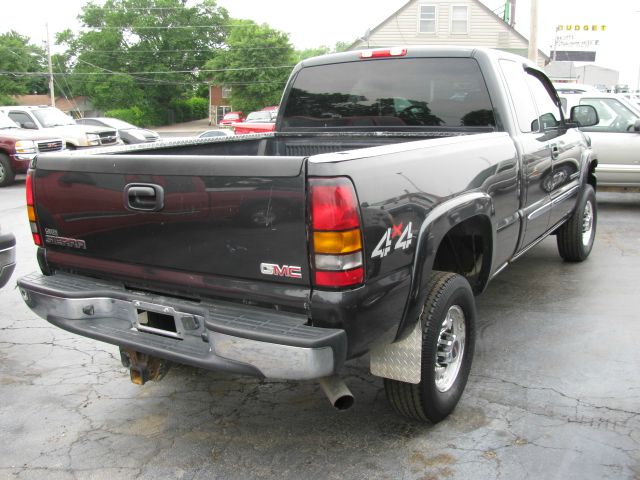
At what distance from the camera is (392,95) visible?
14.8ft

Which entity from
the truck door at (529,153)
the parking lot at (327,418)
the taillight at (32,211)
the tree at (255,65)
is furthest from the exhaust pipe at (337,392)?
the tree at (255,65)

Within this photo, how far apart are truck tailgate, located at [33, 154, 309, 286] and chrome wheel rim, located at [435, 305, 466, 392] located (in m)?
1.08

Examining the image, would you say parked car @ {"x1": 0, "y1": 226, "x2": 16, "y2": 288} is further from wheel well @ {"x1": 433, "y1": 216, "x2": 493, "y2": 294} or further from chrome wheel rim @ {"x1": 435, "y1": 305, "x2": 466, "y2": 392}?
chrome wheel rim @ {"x1": 435, "y1": 305, "x2": 466, "y2": 392}

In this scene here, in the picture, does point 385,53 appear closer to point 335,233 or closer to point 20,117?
point 335,233

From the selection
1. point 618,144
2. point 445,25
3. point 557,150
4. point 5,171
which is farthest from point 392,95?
point 445,25

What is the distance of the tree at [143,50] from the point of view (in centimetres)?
6078

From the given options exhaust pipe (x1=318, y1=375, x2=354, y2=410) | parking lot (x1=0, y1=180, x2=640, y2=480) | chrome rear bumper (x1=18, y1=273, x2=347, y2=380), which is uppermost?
chrome rear bumper (x1=18, y1=273, x2=347, y2=380)

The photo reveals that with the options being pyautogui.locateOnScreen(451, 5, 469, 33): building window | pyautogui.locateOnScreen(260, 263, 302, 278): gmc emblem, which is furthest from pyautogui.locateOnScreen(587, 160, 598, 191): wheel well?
pyautogui.locateOnScreen(451, 5, 469, 33): building window

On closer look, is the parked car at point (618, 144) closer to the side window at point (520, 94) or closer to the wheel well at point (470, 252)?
the side window at point (520, 94)

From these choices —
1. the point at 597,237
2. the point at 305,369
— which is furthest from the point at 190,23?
the point at 305,369

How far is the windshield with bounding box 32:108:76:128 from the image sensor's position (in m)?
16.0

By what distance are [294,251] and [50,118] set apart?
1571cm

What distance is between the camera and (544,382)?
3732mm

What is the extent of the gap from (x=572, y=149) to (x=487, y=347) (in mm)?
2220
